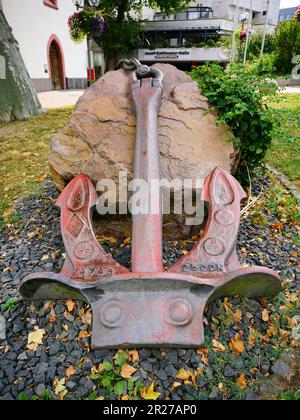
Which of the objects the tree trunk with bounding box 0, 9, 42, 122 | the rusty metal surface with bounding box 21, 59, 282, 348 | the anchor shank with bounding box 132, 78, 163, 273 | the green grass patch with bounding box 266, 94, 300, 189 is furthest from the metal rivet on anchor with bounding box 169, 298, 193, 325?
the tree trunk with bounding box 0, 9, 42, 122

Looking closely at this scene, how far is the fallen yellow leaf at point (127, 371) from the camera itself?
1.71 meters

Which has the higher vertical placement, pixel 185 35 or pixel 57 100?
pixel 185 35

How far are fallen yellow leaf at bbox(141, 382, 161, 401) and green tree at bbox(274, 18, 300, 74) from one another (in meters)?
18.3

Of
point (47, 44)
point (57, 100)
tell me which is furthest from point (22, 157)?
point (47, 44)

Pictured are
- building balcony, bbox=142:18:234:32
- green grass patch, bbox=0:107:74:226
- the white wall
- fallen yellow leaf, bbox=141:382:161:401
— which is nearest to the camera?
fallen yellow leaf, bbox=141:382:161:401

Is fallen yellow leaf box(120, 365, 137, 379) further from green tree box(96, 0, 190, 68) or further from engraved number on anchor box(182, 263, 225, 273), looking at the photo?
green tree box(96, 0, 190, 68)

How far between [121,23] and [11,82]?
12435mm

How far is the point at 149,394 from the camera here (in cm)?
164

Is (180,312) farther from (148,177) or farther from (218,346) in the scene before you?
(148,177)

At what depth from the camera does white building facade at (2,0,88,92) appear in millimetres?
12234

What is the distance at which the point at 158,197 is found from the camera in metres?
2.14

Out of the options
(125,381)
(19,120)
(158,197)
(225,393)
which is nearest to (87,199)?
(158,197)

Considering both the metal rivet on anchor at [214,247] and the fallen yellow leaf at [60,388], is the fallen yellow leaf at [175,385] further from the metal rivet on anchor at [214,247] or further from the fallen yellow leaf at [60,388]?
the metal rivet on anchor at [214,247]
